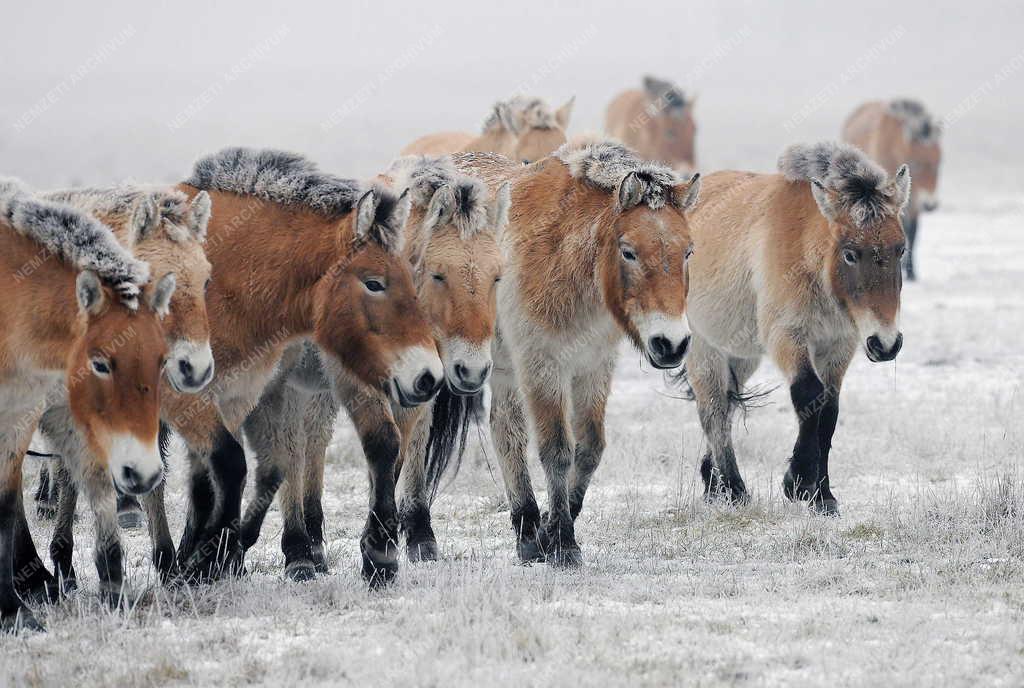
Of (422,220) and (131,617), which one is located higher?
(422,220)

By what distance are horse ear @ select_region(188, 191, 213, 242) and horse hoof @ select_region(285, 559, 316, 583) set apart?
1.67m

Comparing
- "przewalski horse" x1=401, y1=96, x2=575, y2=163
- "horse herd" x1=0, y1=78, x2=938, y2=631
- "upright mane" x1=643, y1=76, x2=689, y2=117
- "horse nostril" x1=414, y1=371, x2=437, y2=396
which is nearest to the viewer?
"horse herd" x1=0, y1=78, x2=938, y2=631

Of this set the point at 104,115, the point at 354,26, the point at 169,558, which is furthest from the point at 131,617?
the point at 354,26

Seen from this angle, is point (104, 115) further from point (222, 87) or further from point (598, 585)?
point (598, 585)

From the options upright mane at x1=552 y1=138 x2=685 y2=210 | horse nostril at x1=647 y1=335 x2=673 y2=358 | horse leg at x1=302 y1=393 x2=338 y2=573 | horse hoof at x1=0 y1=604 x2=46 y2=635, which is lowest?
horse hoof at x1=0 y1=604 x2=46 y2=635

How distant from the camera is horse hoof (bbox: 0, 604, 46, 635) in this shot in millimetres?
5098

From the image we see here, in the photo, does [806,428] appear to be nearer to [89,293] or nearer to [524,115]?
[89,293]

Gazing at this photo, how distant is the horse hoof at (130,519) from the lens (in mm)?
7590

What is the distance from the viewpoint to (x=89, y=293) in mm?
4801

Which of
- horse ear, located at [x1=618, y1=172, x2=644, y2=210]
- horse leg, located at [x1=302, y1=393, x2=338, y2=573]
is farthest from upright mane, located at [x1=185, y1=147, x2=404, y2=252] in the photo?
horse ear, located at [x1=618, y1=172, x2=644, y2=210]

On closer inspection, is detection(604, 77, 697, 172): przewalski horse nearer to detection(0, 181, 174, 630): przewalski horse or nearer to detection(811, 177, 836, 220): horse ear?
detection(811, 177, 836, 220): horse ear

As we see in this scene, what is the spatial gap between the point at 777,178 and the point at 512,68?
324ft

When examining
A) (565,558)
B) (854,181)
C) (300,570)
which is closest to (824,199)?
(854,181)

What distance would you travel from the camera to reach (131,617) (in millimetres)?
5148
